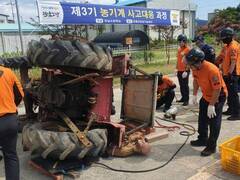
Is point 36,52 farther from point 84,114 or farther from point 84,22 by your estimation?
point 84,22

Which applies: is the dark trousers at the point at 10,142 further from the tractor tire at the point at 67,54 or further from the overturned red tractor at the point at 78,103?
the tractor tire at the point at 67,54

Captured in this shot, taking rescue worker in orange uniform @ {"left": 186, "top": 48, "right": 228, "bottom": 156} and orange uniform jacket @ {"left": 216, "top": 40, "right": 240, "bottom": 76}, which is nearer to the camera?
rescue worker in orange uniform @ {"left": 186, "top": 48, "right": 228, "bottom": 156}

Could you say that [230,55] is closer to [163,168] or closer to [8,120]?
[163,168]

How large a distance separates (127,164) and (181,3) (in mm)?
43102

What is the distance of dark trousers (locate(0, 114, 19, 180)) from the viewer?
11.9 feet

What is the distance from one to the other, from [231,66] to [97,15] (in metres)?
8.45

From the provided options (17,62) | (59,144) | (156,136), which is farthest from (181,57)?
(59,144)

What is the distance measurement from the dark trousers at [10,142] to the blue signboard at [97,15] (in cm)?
898

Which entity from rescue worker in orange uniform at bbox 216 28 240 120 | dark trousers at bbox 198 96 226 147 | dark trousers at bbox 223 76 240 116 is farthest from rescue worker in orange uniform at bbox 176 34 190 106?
dark trousers at bbox 198 96 226 147

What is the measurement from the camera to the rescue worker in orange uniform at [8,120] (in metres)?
3.62

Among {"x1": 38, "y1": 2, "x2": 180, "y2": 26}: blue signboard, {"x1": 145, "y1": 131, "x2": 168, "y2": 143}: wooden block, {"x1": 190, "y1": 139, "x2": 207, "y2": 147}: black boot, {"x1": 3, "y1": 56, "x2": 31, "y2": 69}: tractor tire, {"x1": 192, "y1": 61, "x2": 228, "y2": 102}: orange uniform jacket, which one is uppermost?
{"x1": 38, "y1": 2, "x2": 180, "y2": 26}: blue signboard

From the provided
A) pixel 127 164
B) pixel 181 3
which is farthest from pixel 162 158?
pixel 181 3

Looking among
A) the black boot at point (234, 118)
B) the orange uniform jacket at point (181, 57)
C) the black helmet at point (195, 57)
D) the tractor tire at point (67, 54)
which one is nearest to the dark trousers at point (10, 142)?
the tractor tire at point (67, 54)

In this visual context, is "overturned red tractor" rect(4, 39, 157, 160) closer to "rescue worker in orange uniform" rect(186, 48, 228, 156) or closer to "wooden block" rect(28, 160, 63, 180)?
"wooden block" rect(28, 160, 63, 180)
